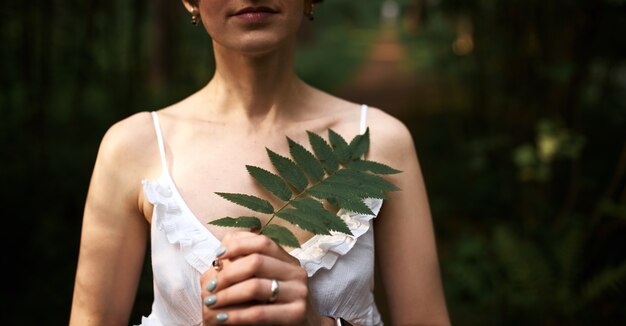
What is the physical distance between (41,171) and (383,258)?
392cm

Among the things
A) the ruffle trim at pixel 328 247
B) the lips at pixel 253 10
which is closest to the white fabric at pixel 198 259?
the ruffle trim at pixel 328 247

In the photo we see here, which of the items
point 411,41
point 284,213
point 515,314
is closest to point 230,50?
point 284,213

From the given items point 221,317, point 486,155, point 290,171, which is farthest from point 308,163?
point 486,155

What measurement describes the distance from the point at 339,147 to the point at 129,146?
0.50 m

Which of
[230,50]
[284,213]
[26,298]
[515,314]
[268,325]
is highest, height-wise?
[230,50]

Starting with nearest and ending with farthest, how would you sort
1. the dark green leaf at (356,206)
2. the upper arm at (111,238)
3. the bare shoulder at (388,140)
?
the dark green leaf at (356,206)
the upper arm at (111,238)
the bare shoulder at (388,140)

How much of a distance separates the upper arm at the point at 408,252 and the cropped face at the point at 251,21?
1.26 ft

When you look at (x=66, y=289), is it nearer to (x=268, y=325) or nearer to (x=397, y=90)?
(x=268, y=325)

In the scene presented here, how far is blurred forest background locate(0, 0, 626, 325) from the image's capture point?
14.9 ft

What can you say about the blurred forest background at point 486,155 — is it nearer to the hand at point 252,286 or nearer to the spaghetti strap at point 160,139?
the spaghetti strap at point 160,139

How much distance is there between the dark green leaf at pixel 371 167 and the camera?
1.63 m

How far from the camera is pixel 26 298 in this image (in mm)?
4340

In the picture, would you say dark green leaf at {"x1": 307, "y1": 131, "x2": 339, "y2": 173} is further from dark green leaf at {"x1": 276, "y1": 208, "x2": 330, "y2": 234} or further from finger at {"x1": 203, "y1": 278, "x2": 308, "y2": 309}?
finger at {"x1": 203, "y1": 278, "x2": 308, "y2": 309}

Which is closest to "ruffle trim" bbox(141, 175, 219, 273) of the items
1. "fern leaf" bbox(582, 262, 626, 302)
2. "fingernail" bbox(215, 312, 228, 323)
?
"fingernail" bbox(215, 312, 228, 323)
